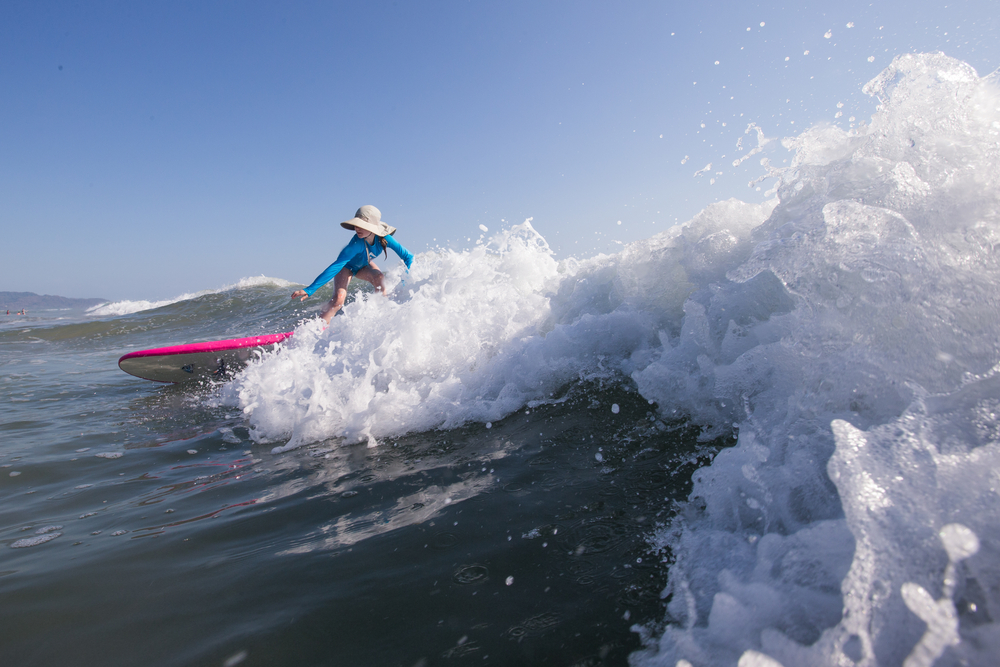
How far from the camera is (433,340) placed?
4320 mm

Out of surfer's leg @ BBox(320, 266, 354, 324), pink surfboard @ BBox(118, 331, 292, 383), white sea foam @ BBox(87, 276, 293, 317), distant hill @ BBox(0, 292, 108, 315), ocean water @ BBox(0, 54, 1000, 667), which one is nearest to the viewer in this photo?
ocean water @ BBox(0, 54, 1000, 667)

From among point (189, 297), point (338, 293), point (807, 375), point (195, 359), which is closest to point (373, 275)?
point (338, 293)

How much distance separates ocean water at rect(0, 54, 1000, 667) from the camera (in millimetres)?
1222

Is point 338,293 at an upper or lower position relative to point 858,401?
upper

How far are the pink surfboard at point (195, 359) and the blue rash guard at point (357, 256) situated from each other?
1.05 m

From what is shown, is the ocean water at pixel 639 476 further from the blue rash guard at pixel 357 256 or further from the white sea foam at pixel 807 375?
the blue rash guard at pixel 357 256

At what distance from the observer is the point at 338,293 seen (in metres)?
6.38

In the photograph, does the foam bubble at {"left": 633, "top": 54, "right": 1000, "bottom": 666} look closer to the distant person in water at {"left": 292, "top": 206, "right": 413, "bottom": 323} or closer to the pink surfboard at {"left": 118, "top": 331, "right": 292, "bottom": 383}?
the distant person in water at {"left": 292, "top": 206, "right": 413, "bottom": 323}

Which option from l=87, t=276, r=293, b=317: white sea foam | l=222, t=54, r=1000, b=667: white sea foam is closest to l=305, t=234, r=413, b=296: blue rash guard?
l=222, t=54, r=1000, b=667: white sea foam

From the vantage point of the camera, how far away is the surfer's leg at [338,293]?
6.26 meters

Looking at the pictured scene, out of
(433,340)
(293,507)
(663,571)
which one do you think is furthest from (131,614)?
(433,340)

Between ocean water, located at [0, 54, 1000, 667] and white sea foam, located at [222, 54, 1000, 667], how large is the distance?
1cm

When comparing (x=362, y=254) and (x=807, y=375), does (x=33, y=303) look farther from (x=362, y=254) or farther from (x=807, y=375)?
(x=807, y=375)

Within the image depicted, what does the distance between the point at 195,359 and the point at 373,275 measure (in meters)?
2.40
